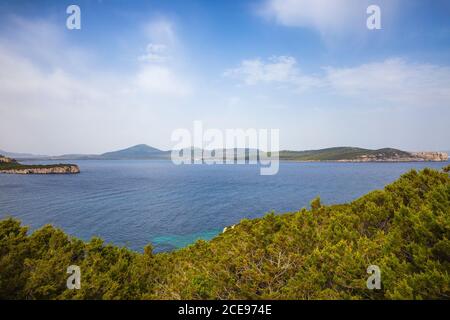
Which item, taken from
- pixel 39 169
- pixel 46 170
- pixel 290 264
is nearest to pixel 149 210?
pixel 290 264

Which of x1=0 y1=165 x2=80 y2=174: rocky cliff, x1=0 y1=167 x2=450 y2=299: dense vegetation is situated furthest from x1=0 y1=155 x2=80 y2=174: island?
x1=0 y1=167 x2=450 y2=299: dense vegetation

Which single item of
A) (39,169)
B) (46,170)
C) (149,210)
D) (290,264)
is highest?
(290,264)

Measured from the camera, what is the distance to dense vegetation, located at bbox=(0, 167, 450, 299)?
30.2 feet

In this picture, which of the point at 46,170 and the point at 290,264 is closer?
the point at 290,264

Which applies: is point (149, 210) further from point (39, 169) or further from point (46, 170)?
point (39, 169)

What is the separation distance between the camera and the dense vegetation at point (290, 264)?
922 cm

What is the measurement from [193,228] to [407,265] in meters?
39.8

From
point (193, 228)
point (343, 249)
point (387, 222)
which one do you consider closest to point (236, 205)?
point (193, 228)

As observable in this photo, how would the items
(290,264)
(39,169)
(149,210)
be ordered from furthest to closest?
(39,169), (149,210), (290,264)

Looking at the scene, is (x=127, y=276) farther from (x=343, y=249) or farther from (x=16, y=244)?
(x=343, y=249)

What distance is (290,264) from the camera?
40.1ft

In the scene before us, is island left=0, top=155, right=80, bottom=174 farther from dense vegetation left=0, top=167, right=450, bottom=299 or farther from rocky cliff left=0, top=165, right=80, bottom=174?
dense vegetation left=0, top=167, right=450, bottom=299

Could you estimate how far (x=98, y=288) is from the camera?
11.2 m

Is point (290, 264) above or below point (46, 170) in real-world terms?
above
